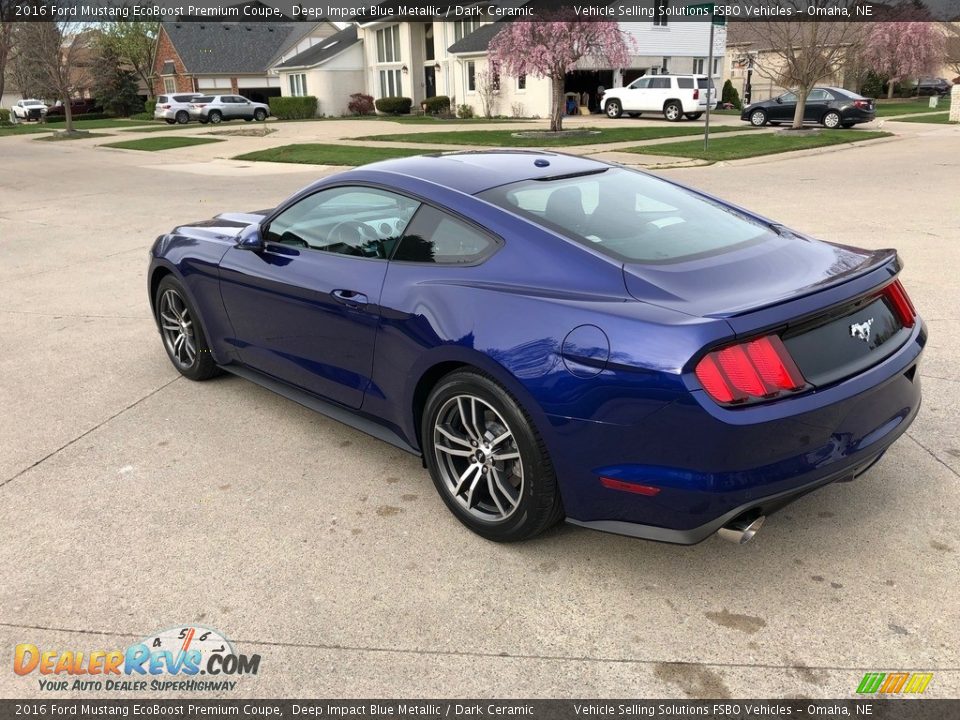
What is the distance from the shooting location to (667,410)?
2.67 meters

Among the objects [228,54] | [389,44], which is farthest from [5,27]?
[228,54]

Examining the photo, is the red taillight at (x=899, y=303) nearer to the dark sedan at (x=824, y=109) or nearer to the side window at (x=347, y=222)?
the side window at (x=347, y=222)

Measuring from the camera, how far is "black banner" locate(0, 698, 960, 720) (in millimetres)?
2453

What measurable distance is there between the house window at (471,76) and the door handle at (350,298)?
4026cm

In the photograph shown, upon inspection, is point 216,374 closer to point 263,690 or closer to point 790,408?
point 263,690

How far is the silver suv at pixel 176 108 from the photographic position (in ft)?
152

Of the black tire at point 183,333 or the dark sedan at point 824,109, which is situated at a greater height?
the dark sedan at point 824,109

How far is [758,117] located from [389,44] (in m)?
25.9

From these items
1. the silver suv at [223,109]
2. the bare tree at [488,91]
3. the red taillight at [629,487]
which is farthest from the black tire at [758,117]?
the red taillight at [629,487]

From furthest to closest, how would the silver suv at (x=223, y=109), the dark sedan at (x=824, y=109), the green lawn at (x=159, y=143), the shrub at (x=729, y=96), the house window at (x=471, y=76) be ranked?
the shrub at (x=729, y=96), the silver suv at (x=223, y=109), the house window at (x=471, y=76), the green lawn at (x=159, y=143), the dark sedan at (x=824, y=109)

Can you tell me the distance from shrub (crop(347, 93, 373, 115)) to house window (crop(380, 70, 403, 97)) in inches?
44.8

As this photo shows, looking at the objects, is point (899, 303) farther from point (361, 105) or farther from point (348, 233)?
point (361, 105)

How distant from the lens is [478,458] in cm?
334

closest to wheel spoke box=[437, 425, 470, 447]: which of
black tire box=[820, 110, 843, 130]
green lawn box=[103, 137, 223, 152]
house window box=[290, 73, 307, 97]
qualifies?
green lawn box=[103, 137, 223, 152]
